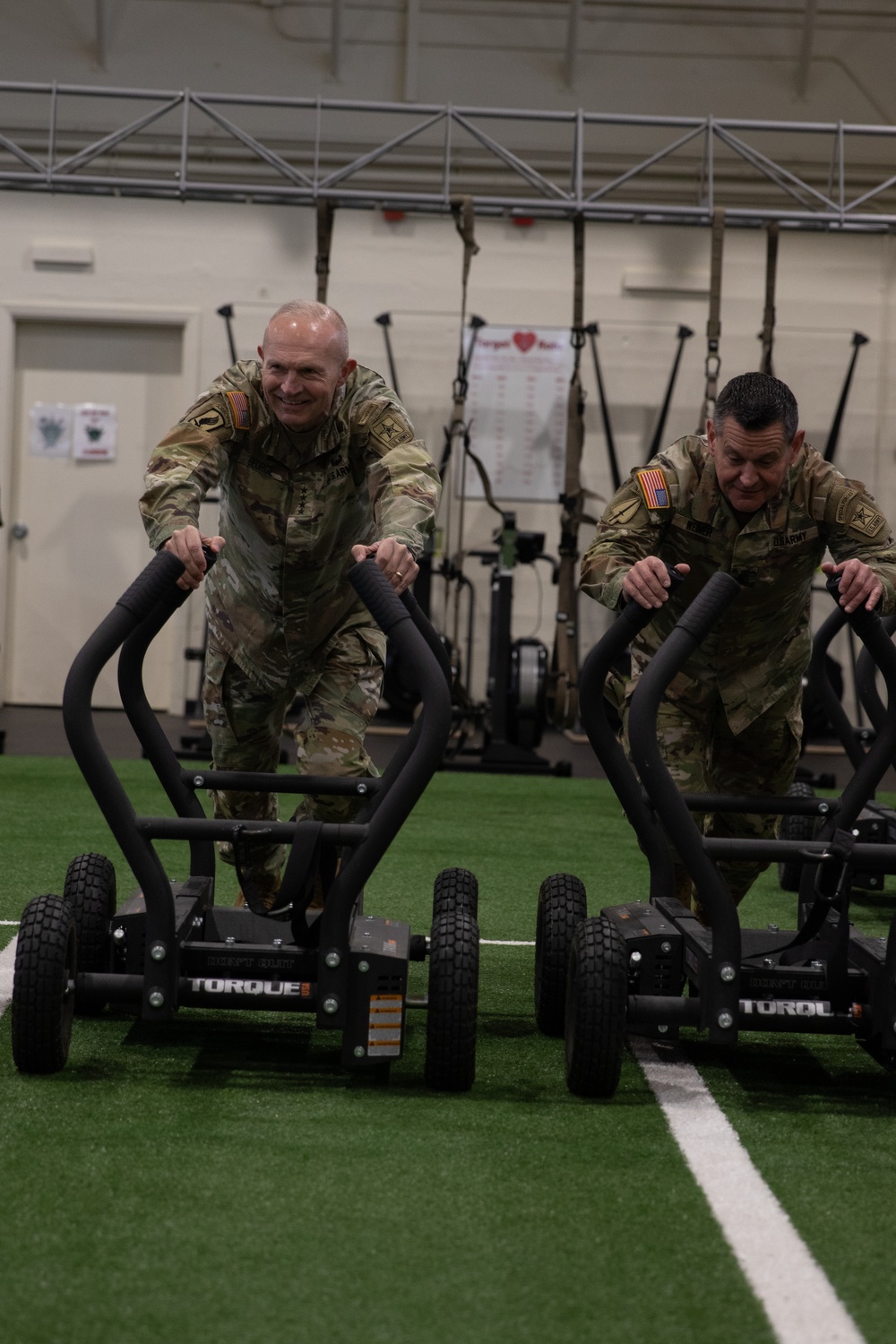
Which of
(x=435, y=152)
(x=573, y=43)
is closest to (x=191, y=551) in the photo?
(x=435, y=152)

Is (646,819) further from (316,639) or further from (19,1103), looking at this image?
(19,1103)

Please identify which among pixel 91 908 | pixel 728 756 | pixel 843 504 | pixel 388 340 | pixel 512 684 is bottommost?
pixel 91 908

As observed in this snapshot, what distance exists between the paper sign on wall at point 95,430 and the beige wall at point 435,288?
18.8 inches

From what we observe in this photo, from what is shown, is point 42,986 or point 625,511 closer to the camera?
point 42,986

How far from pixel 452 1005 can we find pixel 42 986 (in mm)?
720

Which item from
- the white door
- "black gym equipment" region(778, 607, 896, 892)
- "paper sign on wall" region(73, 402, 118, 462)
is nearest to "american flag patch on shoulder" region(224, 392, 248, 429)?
"black gym equipment" region(778, 607, 896, 892)

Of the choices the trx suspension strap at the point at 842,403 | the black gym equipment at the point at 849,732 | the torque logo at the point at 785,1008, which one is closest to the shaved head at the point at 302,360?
the black gym equipment at the point at 849,732

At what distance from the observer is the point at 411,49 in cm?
973

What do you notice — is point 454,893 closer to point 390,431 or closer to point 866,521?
point 390,431

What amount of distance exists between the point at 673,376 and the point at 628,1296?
821 centimetres

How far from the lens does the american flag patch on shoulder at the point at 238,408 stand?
10.7ft

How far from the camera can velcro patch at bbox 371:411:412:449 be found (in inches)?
128

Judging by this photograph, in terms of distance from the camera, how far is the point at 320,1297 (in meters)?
1.87

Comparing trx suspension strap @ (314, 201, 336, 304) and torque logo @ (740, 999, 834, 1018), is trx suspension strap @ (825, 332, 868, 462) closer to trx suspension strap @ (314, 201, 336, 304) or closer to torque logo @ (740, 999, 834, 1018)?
trx suspension strap @ (314, 201, 336, 304)
